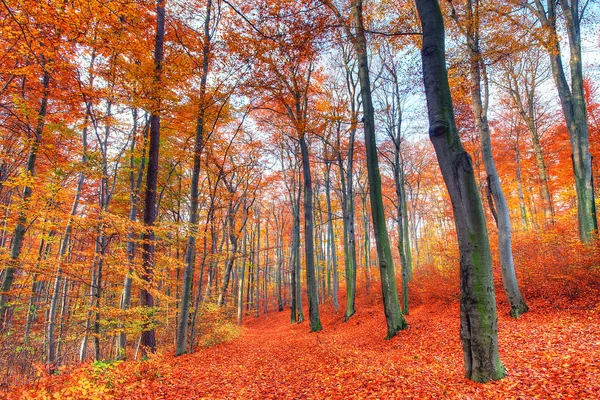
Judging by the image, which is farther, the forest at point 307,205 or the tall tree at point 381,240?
the tall tree at point 381,240

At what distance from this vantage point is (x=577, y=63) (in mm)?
8008

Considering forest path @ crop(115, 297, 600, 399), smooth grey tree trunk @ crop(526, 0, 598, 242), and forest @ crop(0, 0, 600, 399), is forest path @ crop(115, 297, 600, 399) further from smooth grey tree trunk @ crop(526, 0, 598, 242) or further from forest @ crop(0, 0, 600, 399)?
smooth grey tree trunk @ crop(526, 0, 598, 242)

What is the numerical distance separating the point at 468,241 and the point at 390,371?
2615mm

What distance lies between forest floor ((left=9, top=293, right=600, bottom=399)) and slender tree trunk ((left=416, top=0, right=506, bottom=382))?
0.35m

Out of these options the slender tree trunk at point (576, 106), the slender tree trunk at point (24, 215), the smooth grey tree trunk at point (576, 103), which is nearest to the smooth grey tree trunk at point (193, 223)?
the slender tree trunk at point (24, 215)

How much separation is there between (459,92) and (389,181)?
12.1 m

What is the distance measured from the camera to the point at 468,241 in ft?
10.7

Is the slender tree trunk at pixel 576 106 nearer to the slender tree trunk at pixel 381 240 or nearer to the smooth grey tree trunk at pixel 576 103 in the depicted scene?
the smooth grey tree trunk at pixel 576 103

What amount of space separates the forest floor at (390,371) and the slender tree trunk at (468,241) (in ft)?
1.16

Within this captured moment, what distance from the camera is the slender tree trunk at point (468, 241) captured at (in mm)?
3178

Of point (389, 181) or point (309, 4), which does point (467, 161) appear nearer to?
point (309, 4)

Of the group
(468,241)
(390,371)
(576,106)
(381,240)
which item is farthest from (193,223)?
(576,106)

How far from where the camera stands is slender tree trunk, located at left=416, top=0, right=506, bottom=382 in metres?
3.18

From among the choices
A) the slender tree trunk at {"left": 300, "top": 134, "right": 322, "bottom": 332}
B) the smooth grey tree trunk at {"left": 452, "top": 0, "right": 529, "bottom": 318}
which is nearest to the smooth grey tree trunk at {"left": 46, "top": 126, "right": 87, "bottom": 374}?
the slender tree trunk at {"left": 300, "top": 134, "right": 322, "bottom": 332}
